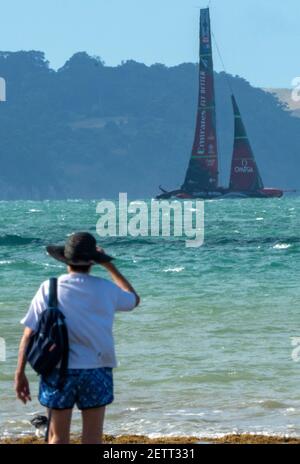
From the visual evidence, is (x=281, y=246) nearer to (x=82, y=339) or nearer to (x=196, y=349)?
(x=196, y=349)

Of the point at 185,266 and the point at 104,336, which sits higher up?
the point at 104,336

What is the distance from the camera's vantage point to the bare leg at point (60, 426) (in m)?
6.52

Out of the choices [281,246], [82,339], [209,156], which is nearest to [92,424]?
[82,339]

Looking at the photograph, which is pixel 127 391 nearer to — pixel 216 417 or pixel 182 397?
pixel 182 397

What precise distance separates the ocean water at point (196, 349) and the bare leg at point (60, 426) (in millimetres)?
3337

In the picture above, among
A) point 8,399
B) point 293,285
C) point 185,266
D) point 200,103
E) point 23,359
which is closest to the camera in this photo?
point 23,359

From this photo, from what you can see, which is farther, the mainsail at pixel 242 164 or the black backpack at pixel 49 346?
the mainsail at pixel 242 164

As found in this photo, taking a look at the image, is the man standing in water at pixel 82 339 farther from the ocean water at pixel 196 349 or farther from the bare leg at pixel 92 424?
the ocean water at pixel 196 349

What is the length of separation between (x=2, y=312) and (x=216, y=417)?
32.2ft

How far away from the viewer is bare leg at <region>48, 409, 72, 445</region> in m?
6.52

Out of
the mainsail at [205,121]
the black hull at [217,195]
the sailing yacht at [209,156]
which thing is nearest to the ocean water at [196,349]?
the mainsail at [205,121]

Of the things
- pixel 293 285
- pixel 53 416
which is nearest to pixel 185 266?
pixel 293 285

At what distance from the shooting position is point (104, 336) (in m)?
6.54

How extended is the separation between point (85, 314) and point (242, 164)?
12869 centimetres
